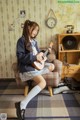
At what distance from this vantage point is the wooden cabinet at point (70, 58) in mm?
3492

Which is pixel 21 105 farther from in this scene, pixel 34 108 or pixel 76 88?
pixel 76 88

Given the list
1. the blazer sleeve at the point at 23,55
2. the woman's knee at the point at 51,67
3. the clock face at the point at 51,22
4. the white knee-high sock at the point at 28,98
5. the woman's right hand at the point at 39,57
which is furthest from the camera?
the clock face at the point at 51,22

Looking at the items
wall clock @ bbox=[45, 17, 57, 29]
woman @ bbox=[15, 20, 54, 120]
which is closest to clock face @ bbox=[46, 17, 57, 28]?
wall clock @ bbox=[45, 17, 57, 29]

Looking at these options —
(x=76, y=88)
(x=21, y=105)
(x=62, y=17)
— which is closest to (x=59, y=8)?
(x=62, y=17)

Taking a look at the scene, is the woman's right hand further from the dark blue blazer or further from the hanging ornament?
the hanging ornament

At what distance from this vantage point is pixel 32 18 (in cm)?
362

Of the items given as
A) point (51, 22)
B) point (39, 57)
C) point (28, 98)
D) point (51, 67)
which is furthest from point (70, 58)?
point (28, 98)

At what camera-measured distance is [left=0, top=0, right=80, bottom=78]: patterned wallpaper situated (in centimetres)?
355

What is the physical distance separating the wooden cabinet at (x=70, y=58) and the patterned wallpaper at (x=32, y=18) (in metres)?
0.19

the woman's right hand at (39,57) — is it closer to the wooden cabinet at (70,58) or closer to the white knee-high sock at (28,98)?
the white knee-high sock at (28,98)

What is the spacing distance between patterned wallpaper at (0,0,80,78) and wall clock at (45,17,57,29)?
0.06 metres

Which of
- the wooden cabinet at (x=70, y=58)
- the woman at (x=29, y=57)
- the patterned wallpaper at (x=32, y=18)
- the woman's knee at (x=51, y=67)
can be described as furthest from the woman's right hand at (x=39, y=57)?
the patterned wallpaper at (x=32, y=18)

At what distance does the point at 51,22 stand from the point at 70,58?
868 mm

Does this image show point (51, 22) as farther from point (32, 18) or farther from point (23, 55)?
point (23, 55)
